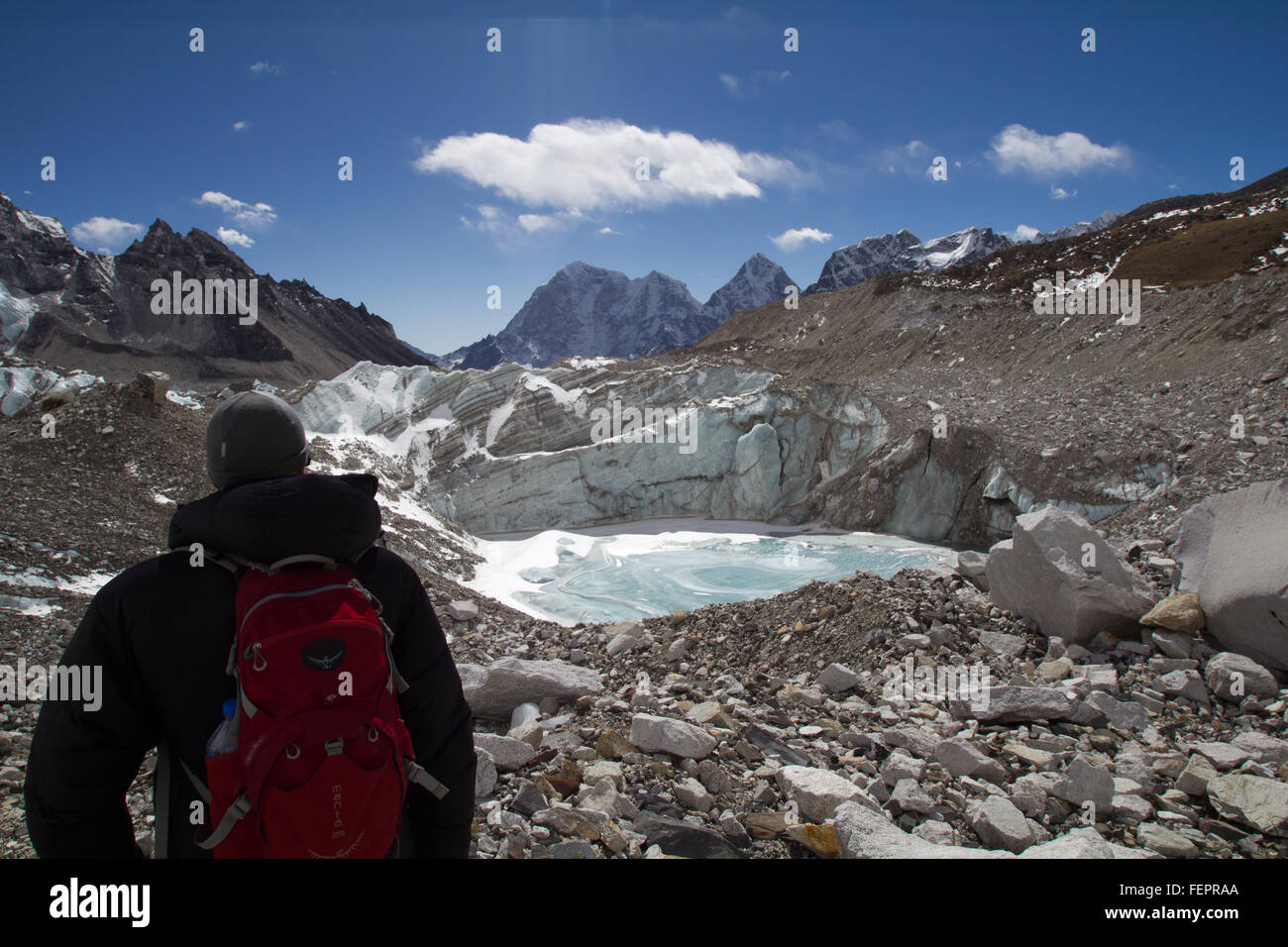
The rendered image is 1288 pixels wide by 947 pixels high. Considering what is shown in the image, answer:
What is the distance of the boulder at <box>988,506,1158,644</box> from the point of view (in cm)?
626

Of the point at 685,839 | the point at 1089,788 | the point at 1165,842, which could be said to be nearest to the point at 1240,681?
the point at 1089,788

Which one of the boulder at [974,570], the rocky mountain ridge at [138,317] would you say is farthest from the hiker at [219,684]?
the rocky mountain ridge at [138,317]

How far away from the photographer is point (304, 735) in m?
1.62

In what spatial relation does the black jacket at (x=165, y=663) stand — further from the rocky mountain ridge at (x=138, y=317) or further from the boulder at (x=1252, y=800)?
the rocky mountain ridge at (x=138, y=317)

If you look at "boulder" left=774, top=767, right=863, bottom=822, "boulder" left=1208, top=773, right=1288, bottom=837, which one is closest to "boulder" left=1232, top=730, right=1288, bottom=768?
"boulder" left=1208, top=773, right=1288, bottom=837

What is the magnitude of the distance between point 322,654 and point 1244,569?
7.09 metres

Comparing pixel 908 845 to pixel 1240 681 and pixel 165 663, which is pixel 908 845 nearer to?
pixel 165 663

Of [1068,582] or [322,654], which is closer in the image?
[322,654]

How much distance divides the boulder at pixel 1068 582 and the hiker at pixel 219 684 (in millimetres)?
6365

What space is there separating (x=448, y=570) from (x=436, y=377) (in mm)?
15208

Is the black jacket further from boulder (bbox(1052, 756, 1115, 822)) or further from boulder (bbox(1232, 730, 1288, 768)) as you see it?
boulder (bbox(1232, 730, 1288, 768))

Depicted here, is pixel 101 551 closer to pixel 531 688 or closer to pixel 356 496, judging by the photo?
pixel 531 688
